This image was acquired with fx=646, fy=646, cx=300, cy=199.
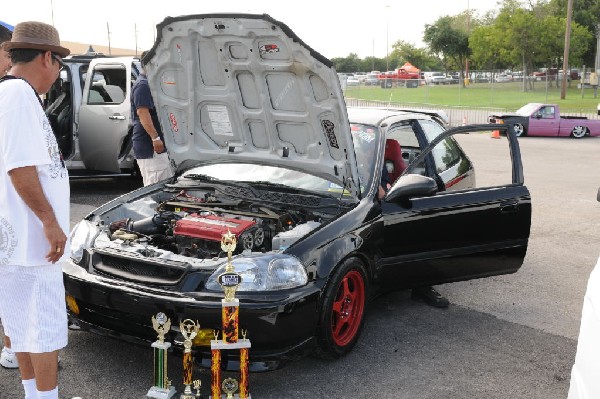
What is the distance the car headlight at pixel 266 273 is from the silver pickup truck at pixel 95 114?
573 cm

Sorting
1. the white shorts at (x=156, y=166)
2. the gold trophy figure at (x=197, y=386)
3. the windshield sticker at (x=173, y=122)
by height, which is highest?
the windshield sticker at (x=173, y=122)

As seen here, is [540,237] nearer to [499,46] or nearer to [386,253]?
[386,253]

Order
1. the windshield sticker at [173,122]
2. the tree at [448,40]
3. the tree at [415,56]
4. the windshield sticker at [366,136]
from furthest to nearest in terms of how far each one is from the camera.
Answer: the tree at [415,56] → the tree at [448,40] → the windshield sticker at [173,122] → the windshield sticker at [366,136]

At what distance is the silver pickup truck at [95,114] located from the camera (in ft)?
29.1

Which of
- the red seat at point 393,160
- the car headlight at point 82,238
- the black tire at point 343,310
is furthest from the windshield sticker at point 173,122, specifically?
the black tire at point 343,310

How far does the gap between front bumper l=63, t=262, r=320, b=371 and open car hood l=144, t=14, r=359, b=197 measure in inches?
42.0

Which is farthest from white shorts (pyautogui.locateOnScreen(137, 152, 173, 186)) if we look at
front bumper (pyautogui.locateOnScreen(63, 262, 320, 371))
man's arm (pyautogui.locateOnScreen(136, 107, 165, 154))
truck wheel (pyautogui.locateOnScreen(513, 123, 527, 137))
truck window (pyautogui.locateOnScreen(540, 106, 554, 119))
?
truck window (pyautogui.locateOnScreen(540, 106, 554, 119))

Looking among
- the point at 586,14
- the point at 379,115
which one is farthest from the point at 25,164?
the point at 586,14

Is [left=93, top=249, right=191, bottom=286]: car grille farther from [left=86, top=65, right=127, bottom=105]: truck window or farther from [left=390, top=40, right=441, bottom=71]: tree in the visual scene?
[left=390, top=40, right=441, bottom=71]: tree

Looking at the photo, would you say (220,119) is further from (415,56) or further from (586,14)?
(415,56)

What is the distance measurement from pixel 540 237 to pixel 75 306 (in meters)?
5.38

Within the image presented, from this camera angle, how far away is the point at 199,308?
3.38m

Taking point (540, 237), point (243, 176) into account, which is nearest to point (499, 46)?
point (540, 237)

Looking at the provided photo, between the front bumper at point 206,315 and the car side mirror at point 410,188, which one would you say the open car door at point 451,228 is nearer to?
the car side mirror at point 410,188
